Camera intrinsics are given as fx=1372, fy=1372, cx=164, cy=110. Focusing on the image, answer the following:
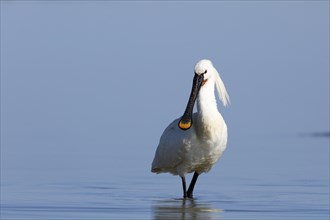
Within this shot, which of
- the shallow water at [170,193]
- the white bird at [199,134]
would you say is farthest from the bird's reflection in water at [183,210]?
the white bird at [199,134]

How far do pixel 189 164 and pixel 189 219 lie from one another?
268cm

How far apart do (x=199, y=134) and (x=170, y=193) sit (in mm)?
975

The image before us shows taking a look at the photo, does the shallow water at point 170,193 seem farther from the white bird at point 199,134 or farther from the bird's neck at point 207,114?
the bird's neck at point 207,114

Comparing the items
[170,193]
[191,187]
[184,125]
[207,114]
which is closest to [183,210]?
[184,125]

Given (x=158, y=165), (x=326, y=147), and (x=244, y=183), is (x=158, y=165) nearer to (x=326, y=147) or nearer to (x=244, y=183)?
(x=244, y=183)

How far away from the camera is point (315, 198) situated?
16.0m

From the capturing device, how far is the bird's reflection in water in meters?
14.3

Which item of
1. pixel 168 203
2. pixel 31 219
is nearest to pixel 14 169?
pixel 168 203

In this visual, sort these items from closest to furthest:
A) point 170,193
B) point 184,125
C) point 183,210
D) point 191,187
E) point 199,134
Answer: point 183,210
point 184,125
point 199,134
point 191,187
point 170,193

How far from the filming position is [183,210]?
14898mm

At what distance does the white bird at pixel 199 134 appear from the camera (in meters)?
16.5

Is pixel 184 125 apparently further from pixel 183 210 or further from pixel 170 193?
pixel 183 210

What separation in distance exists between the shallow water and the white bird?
400 millimetres

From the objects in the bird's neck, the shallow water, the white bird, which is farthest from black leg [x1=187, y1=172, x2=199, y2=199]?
the bird's neck
